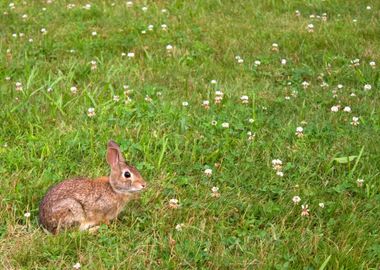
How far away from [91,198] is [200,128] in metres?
1.88

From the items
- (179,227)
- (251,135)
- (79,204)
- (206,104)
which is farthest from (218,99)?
(79,204)

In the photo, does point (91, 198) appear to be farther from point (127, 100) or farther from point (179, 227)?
point (127, 100)

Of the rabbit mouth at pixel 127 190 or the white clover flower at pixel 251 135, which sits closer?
the rabbit mouth at pixel 127 190

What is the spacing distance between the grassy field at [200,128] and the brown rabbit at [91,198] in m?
Result: 0.12

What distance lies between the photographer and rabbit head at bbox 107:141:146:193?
514 centimetres

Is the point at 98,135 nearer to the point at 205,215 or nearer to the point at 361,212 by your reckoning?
the point at 205,215

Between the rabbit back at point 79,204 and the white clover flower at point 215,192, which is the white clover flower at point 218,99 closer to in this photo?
the white clover flower at point 215,192

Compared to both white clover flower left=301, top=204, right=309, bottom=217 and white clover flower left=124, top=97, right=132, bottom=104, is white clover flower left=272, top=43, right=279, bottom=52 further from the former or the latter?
white clover flower left=301, top=204, right=309, bottom=217

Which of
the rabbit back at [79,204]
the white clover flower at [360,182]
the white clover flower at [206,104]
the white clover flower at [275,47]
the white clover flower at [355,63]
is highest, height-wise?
the rabbit back at [79,204]

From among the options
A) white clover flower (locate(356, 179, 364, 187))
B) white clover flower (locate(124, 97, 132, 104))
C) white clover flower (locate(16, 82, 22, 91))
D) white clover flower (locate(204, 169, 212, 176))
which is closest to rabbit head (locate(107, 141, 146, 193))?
white clover flower (locate(204, 169, 212, 176))

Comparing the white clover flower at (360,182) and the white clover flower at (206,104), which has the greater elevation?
the white clover flower at (360,182)

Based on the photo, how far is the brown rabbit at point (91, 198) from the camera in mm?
4918

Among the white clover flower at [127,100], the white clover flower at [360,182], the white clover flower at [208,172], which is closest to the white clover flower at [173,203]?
the white clover flower at [208,172]

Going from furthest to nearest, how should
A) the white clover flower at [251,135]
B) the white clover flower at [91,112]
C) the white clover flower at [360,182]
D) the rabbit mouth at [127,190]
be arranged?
1. the white clover flower at [91,112]
2. the white clover flower at [251,135]
3. the white clover flower at [360,182]
4. the rabbit mouth at [127,190]
